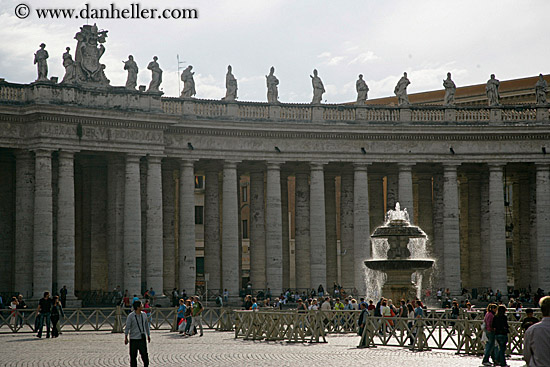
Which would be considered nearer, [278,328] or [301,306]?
[278,328]

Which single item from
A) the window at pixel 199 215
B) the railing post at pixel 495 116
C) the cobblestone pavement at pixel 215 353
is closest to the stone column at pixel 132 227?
the cobblestone pavement at pixel 215 353

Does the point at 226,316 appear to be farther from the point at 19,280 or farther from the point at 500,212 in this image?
the point at 500,212

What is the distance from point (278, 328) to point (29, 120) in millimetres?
25431

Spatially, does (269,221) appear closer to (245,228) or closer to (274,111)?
(274,111)

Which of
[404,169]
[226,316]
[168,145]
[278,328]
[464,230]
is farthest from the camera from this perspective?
[464,230]

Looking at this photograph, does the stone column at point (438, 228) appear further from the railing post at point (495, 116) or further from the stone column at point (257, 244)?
the stone column at point (257, 244)

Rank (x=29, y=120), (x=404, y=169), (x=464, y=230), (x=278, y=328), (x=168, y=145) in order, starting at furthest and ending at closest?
(x=464, y=230) → (x=404, y=169) → (x=168, y=145) → (x=29, y=120) → (x=278, y=328)

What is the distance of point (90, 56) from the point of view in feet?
194

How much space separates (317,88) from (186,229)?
45.8ft

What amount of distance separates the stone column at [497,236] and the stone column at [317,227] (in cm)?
1206

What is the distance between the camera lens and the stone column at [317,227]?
6388 centimetres

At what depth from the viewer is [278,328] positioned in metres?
37.7

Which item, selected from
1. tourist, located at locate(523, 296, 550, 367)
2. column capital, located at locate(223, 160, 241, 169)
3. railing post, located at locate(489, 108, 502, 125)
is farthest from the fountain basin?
railing post, located at locate(489, 108, 502, 125)

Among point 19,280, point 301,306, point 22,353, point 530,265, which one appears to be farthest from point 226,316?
point 530,265
